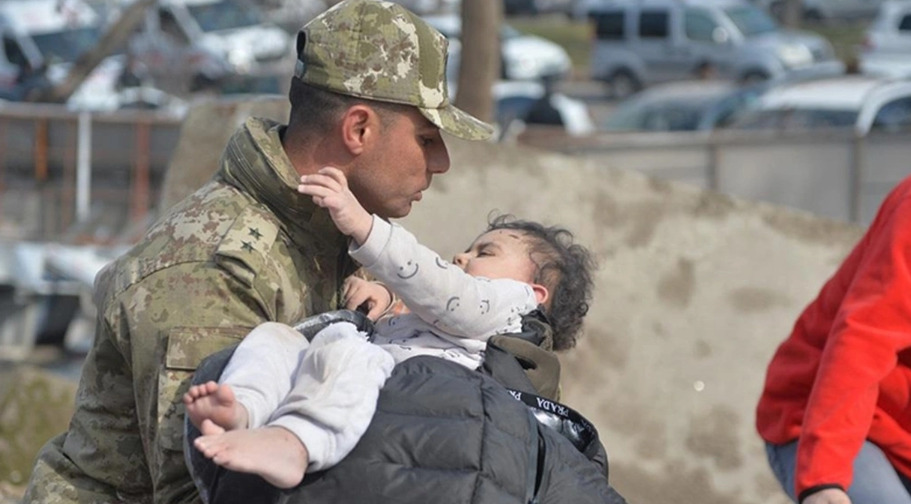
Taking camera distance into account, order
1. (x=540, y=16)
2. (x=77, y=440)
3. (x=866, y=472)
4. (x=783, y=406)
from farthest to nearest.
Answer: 1. (x=540, y=16)
2. (x=783, y=406)
3. (x=866, y=472)
4. (x=77, y=440)

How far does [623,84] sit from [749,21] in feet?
9.46

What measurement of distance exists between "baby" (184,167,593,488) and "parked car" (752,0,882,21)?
135ft

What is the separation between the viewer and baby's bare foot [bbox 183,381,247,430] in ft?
8.44

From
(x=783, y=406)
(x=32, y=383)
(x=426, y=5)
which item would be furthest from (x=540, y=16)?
(x=783, y=406)

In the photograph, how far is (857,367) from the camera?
3.51 meters

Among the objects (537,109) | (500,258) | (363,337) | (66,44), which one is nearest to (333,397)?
(363,337)

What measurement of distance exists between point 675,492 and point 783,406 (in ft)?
9.35

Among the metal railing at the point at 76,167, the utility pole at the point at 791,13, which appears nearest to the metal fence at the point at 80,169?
the metal railing at the point at 76,167

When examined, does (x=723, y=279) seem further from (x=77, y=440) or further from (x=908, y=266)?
(x=77, y=440)

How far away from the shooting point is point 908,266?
352 centimetres

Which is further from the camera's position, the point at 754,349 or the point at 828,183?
the point at 828,183

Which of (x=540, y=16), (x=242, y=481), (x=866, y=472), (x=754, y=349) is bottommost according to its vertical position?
(x=540, y=16)

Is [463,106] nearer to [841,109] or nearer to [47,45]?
[841,109]

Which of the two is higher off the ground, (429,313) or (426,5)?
(429,313)
